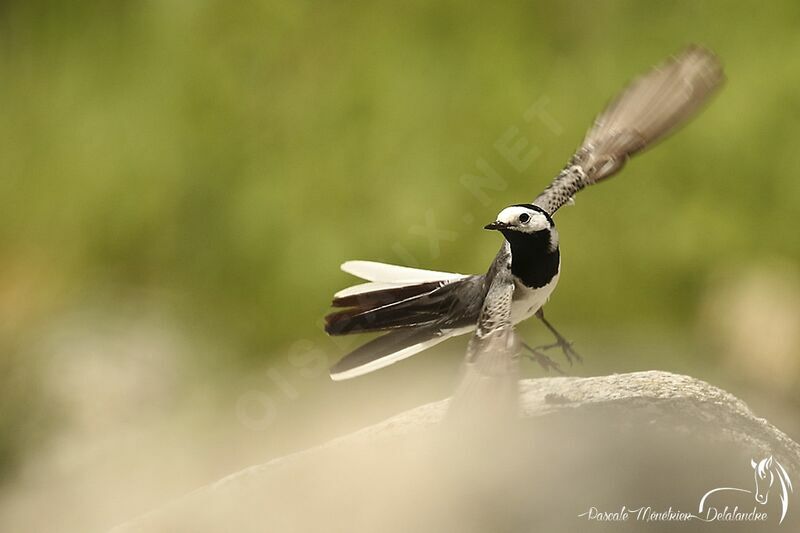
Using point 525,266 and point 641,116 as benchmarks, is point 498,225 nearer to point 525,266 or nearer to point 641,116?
point 525,266

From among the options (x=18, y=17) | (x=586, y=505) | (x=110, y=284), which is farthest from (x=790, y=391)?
(x=18, y=17)

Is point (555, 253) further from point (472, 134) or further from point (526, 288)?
point (472, 134)

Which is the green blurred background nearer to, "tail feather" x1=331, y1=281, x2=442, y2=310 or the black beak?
"tail feather" x1=331, y1=281, x2=442, y2=310

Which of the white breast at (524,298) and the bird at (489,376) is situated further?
the white breast at (524,298)

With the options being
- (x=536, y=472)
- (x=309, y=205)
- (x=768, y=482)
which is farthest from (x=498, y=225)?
(x=309, y=205)

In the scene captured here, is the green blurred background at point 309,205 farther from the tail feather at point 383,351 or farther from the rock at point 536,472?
the tail feather at point 383,351

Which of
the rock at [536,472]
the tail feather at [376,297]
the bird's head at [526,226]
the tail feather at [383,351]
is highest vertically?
the tail feather at [376,297]

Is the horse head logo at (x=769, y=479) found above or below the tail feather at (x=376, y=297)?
below

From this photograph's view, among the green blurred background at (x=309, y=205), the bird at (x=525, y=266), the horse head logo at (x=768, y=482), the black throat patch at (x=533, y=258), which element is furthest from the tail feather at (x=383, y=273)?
the green blurred background at (x=309, y=205)
